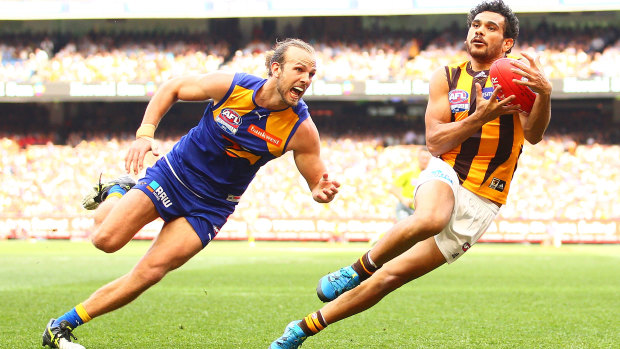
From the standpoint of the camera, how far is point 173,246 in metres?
5.52

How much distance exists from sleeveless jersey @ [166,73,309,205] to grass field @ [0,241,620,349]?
1281 mm

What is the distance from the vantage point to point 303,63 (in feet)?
17.9

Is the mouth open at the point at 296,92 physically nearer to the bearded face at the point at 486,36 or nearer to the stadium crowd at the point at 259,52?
the bearded face at the point at 486,36

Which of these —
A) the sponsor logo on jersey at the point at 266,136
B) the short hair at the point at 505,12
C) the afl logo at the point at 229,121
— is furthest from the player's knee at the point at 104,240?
the short hair at the point at 505,12

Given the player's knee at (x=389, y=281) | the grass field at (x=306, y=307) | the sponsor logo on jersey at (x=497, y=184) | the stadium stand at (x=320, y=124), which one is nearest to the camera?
the player's knee at (x=389, y=281)

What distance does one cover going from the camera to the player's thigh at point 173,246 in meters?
5.46

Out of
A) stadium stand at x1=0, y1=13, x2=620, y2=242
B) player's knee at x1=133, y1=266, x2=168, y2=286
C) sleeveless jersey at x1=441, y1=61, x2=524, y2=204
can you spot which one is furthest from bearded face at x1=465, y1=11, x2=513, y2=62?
stadium stand at x1=0, y1=13, x2=620, y2=242

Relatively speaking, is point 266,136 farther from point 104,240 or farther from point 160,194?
point 104,240

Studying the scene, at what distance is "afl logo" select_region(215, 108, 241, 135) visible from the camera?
5.64m

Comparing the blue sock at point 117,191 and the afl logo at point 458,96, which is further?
the blue sock at point 117,191

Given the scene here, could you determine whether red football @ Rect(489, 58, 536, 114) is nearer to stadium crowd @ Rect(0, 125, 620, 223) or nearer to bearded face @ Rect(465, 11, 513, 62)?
bearded face @ Rect(465, 11, 513, 62)

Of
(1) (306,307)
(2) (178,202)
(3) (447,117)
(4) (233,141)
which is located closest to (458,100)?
(3) (447,117)

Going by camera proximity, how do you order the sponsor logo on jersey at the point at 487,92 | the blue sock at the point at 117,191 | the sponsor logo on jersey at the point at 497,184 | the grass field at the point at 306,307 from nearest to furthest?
the sponsor logo on jersey at the point at 487,92, the sponsor logo on jersey at the point at 497,184, the blue sock at the point at 117,191, the grass field at the point at 306,307

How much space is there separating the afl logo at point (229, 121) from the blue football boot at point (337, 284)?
1.39 m
